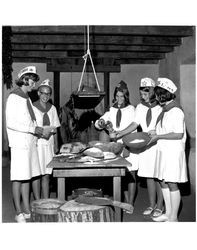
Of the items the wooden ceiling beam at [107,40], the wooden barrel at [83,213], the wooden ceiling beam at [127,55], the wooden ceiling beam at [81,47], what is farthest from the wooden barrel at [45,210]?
the wooden ceiling beam at [127,55]

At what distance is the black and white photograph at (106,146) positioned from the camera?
4.14 m

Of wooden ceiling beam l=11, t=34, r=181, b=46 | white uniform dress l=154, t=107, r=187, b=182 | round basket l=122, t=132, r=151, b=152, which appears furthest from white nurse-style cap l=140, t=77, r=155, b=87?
wooden ceiling beam l=11, t=34, r=181, b=46

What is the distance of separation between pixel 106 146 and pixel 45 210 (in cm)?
109

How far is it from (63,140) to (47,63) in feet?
6.34

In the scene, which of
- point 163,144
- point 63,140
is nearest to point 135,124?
point 163,144

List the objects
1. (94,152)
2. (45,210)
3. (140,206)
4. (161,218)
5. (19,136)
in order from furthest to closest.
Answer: (140,206), (161,218), (19,136), (94,152), (45,210)

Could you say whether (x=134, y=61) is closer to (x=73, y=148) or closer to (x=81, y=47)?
(x=81, y=47)

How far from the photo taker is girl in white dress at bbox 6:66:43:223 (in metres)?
4.66

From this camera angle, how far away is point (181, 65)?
7.23m

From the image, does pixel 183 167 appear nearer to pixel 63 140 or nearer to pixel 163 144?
pixel 163 144

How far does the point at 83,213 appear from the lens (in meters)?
3.69

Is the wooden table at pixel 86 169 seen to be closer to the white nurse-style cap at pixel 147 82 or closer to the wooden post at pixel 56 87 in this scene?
the white nurse-style cap at pixel 147 82

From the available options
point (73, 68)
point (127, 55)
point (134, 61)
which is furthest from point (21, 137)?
point (134, 61)

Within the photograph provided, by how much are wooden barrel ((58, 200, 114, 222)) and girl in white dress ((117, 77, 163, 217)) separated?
1563 millimetres
